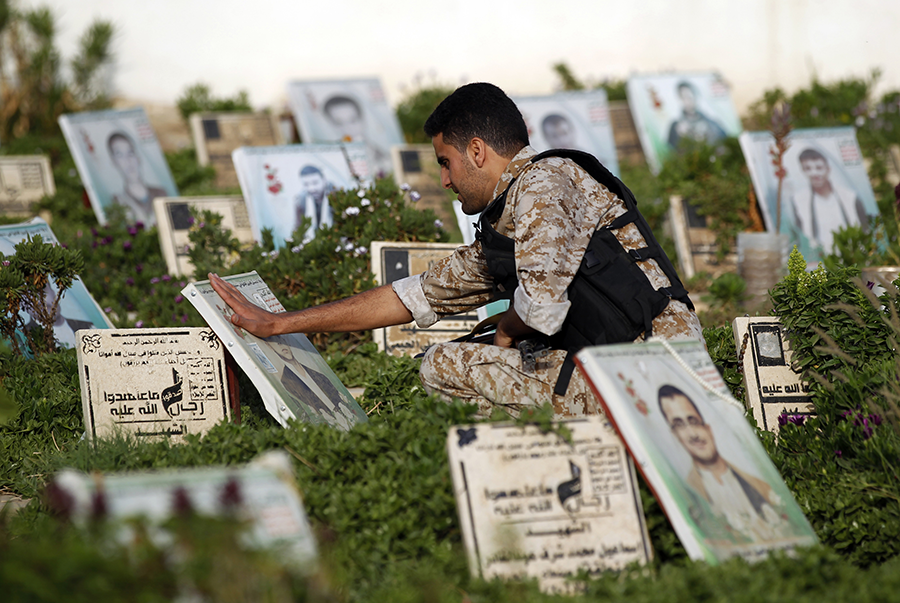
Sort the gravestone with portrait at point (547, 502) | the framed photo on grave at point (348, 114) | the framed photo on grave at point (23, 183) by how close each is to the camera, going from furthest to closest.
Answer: the framed photo on grave at point (348, 114) < the framed photo on grave at point (23, 183) < the gravestone with portrait at point (547, 502)

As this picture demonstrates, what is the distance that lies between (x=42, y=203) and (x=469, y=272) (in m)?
5.78

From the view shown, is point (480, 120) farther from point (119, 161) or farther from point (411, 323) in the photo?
point (119, 161)

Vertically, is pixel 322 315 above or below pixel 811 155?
below

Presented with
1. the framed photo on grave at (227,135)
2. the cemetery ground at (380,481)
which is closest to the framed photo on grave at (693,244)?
the cemetery ground at (380,481)

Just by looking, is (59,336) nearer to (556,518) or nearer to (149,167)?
(556,518)

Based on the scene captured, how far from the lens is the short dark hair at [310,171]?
21.0 ft

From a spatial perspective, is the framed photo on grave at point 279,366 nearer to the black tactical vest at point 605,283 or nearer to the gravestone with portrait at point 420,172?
the black tactical vest at point 605,283

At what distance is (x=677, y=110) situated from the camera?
30.9 ft

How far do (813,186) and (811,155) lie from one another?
0.35 metres

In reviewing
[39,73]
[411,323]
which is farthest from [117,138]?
[411,323]

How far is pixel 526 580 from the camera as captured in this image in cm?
213

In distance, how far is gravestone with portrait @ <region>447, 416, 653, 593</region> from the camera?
2.16 metres

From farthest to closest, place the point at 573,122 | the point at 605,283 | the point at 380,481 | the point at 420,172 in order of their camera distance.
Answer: the point at 573,122, the point at 420,172, the point at 605,283, the point at 380,481

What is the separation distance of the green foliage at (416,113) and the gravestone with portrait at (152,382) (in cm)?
650
